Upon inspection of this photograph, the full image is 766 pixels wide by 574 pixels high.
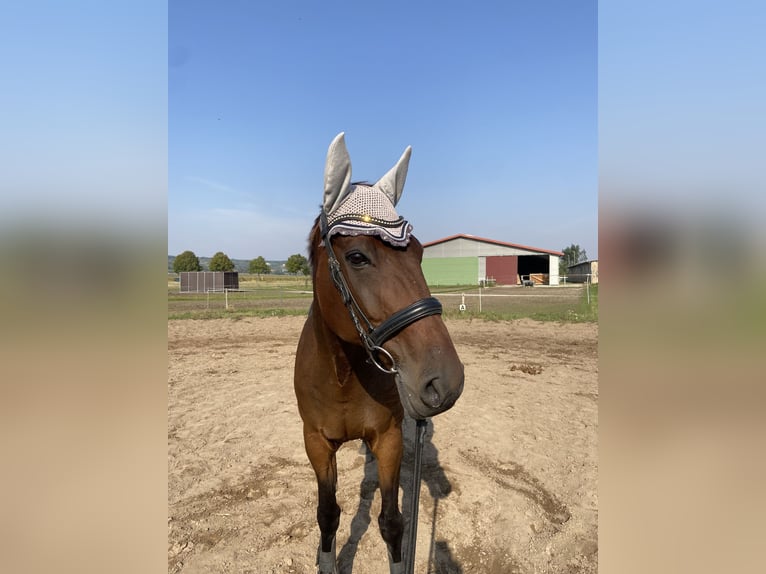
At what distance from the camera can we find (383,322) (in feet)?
5.91

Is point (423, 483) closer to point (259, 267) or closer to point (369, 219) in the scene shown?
point (369, 219)

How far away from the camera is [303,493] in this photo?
408 cm

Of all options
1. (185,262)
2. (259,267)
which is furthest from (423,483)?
(259,267)

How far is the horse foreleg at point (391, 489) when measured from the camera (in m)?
2.76

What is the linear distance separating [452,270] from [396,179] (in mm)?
48842

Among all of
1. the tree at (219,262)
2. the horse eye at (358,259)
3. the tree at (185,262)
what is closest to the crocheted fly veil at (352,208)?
the horse eye at (358,259)

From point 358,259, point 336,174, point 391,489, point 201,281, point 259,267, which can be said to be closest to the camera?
point 358,259

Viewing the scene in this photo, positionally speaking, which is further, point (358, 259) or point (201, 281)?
point (201, 281)

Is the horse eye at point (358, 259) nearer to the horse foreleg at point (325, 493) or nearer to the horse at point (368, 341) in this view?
the horse at point (368, 341)

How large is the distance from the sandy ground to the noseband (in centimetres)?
231

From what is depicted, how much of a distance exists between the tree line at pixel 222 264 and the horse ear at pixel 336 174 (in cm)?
5380
